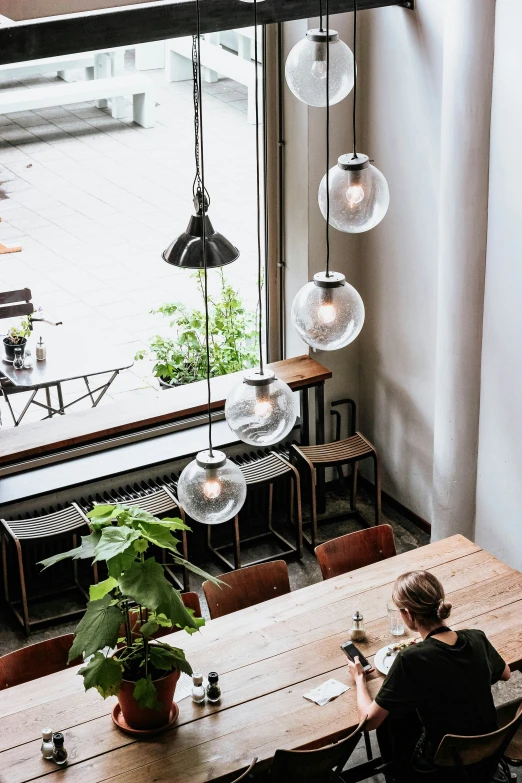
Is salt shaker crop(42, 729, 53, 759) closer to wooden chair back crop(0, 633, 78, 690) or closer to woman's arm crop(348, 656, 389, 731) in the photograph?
wooden chair back crop(0, 633, 78, 690)

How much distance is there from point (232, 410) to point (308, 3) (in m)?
3.25

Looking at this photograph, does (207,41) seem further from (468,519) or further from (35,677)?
(35,677)

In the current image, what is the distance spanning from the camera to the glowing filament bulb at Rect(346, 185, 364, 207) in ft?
13.0

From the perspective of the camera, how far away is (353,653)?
478cm

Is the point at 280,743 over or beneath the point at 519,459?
beneath

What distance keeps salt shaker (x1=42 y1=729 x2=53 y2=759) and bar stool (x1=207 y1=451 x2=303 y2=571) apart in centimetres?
271

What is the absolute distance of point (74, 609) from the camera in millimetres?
6750

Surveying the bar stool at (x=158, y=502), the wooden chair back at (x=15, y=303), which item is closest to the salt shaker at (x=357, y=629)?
the bar stool at (x=158, y=502)

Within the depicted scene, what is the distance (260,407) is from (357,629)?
1.58 m

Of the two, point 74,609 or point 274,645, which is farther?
point 74,609

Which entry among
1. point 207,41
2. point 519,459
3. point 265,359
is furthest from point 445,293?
point 207,41

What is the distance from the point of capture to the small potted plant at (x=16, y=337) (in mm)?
6914

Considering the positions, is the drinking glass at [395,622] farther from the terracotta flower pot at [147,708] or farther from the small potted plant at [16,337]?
the small potted plant at [16,337]

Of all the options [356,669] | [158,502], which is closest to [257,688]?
[356,669]
